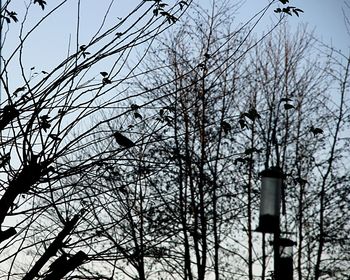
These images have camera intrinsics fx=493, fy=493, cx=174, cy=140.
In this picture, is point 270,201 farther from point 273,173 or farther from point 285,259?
point 285,259

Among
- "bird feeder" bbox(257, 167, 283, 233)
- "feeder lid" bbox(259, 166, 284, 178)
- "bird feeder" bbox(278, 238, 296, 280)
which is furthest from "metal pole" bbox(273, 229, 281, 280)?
"feeder lid" bbox(259, 166, 284, 178)

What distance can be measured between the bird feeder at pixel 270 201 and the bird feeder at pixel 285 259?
712mm

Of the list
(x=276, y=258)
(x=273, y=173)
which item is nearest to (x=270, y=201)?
(x=273, y=173)

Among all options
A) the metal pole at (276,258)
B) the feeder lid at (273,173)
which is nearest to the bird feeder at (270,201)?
the feeder lid at (273,173)

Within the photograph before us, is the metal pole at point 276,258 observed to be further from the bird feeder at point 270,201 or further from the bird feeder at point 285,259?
the bird feeder at point 270,201

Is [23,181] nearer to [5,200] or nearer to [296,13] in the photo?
[5,200]

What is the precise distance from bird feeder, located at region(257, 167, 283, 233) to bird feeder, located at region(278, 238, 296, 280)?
0.71 metres

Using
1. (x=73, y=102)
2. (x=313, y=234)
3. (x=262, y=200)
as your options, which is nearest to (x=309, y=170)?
(x=313, y=234)

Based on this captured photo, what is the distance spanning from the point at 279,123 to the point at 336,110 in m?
1.56

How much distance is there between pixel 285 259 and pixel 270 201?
2.96ft

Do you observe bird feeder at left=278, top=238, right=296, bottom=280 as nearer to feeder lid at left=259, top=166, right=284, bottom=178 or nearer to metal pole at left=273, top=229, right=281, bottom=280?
metal pole at left=273, top=229, right=281, bottom=280

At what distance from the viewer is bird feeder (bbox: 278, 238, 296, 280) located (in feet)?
17.8

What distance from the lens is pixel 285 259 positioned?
5.51m

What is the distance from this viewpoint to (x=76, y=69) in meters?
3.76
